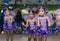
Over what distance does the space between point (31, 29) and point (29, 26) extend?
0.17 m

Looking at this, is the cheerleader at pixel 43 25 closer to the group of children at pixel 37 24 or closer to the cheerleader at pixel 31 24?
the group of children at pixel 37 24

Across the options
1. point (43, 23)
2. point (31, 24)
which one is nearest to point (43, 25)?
point (43, 23)

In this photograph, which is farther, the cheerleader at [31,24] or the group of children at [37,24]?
the cheerleader at [31,24]

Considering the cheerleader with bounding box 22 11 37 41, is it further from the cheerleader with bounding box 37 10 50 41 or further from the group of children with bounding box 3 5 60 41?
the cheerleader with bounding box 37 10 50 41

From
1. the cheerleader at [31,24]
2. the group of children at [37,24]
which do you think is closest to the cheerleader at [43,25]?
the group of children at [37,24]

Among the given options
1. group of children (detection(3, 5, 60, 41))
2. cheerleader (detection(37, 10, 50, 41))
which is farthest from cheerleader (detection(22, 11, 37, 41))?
cheerleader (detection(37, 10, 50, 41))

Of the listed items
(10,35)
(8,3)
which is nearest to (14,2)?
(8,3)

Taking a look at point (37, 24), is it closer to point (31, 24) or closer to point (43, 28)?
point (43, 28)

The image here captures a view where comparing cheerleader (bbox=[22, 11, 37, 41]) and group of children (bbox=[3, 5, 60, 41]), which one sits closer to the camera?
group of children (bbox=[3, 5, 60, 41])

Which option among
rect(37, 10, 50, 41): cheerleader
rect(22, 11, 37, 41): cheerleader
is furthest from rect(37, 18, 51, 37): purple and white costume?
rect(22, 11, 37, 41): cheerleader

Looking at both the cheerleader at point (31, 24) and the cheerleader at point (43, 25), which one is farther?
the cheerleader at point (31, 24)

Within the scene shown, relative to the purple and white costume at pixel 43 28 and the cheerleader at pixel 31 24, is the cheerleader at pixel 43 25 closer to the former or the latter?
the purple and white costume at pixel 43 28

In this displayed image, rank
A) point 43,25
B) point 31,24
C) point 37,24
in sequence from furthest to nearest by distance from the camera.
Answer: point 31,24
point 37,24
point 43,25

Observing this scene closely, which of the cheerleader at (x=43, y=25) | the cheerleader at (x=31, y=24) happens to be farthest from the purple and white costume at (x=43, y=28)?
the cheerleader at (x=31, y=24)
